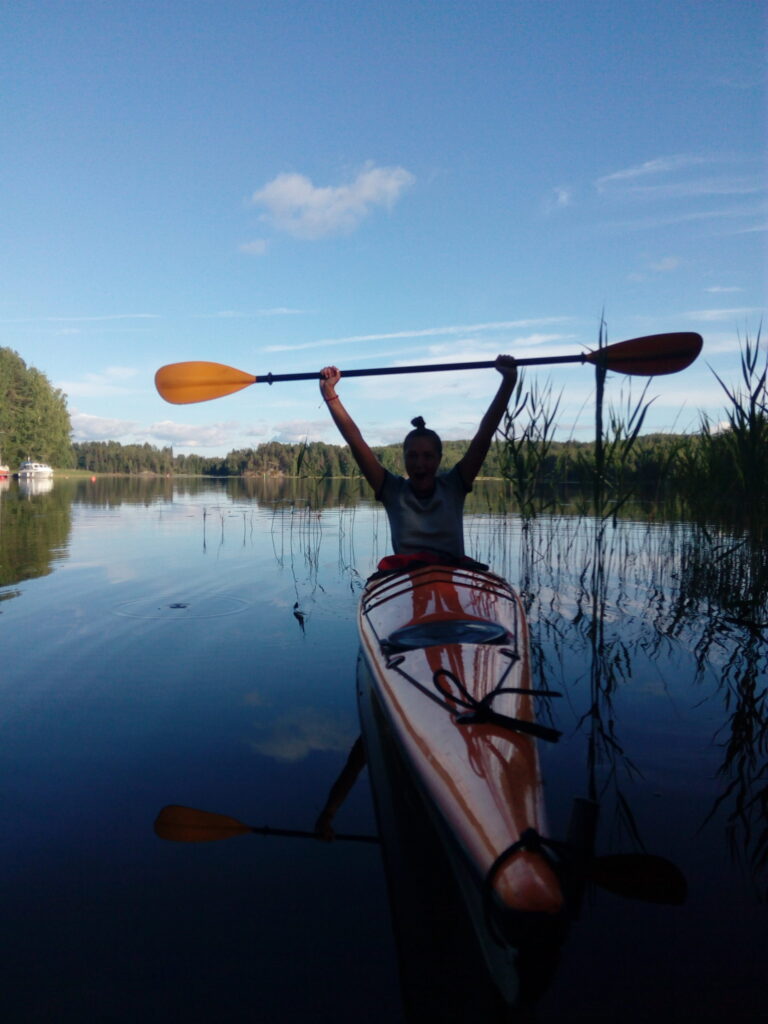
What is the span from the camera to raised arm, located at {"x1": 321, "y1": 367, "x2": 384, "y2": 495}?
13.1 feet

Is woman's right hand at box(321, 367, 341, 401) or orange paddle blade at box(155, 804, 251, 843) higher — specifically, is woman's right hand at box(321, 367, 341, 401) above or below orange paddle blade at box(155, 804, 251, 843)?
above

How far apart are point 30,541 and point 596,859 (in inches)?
392

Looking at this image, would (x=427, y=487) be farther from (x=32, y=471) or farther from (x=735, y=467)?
(x=32, y=471)

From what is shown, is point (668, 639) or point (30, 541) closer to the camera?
point (668, 639)

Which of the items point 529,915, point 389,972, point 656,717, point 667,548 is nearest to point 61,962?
point 389,972

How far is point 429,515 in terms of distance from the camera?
396 cm

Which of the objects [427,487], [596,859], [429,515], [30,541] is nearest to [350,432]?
[427,487]

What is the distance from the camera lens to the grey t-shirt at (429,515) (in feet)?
13.0

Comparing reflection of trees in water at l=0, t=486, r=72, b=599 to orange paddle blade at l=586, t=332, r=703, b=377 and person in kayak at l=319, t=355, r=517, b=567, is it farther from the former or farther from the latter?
orange paddle blade at l=586, t=332, r=703, b=377

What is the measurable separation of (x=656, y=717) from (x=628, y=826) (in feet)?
3.86

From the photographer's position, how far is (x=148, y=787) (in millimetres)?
2568

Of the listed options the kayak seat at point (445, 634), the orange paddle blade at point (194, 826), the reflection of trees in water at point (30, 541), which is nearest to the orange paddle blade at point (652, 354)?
the kayak seat at point (445, 634)

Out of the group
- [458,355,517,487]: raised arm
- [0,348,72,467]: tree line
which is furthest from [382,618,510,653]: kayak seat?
[0,348,72,467]: tree line

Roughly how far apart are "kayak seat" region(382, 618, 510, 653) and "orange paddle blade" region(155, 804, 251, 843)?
2.95 feet
